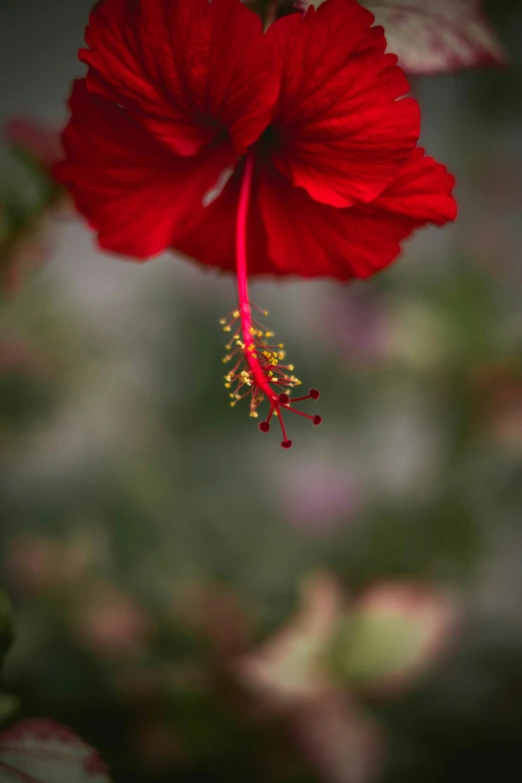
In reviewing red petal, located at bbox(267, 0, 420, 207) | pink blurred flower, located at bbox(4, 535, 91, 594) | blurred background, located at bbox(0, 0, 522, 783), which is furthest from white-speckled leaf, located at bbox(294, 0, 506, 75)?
pink blurred flower, located at bbox(4, 535, 91, 594)

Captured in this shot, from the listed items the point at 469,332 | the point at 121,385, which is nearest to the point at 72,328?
the point at 121,385

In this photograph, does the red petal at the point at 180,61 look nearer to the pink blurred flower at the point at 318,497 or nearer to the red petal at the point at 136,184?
the red petal at the point at 136,184

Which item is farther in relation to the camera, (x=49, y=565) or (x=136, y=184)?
(x=49, y=565)

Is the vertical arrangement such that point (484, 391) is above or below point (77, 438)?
above

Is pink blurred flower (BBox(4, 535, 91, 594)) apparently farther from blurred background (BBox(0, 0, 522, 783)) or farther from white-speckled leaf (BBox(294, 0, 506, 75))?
white-speckled leaf (BBox(294, 0, 506, 75))

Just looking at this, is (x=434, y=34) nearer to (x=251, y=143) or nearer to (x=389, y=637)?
(x=251, y=143)

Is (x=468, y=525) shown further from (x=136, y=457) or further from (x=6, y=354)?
(x=6, y=354)

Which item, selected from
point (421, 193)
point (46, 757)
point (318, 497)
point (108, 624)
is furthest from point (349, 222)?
point (318, 497)

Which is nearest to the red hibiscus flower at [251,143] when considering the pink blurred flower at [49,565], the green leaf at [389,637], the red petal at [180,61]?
the red petal at [180,61]
